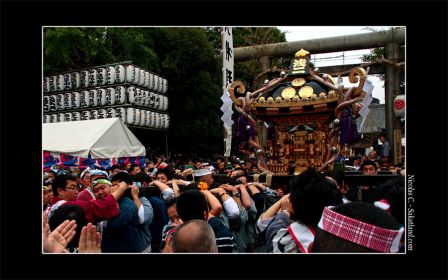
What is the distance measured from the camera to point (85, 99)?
13.6m

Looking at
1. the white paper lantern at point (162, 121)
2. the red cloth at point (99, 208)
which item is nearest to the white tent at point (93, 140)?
the white paper lantern at point (162, 121)

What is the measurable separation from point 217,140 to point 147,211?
14.2 m

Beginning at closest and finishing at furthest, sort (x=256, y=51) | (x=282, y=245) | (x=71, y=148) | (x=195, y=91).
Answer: (x=282, y=245) → (x=71, y=148) → (x=256, y=51) → (x=195, y=91)

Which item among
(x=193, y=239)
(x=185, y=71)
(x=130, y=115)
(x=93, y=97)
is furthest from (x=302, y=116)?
(x=185, y=71)

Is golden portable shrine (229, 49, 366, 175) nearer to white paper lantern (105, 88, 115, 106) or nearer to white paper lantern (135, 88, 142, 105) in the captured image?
white paper lantern (135, 88, 142, 105)

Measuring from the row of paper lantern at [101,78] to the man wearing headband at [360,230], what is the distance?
1194 centimetres

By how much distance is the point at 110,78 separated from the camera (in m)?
13.1

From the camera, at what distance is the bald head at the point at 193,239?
217cm

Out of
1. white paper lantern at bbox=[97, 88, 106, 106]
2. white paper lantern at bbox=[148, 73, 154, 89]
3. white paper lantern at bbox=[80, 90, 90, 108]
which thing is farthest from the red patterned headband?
white paper lantern at bbox=[148, 73, 154, 89]

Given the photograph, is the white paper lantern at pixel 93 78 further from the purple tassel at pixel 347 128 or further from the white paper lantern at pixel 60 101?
the purple tassel at pixel 347 128

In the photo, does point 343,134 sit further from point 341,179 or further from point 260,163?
point 341,179

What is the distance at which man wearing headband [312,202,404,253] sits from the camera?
5.70ft

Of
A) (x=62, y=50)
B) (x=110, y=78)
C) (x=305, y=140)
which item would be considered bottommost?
(x=305, y=140)

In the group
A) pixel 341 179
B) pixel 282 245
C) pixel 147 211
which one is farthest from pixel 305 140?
pixel 282 245
